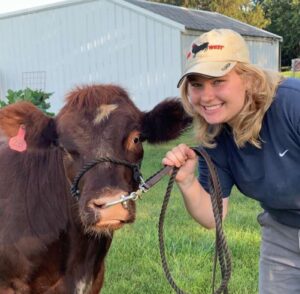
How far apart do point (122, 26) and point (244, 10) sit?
1326 inches

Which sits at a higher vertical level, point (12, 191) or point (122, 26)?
point (12, 191)

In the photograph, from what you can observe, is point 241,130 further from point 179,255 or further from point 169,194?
point 179,255

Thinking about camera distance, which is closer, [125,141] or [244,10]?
[125,141]

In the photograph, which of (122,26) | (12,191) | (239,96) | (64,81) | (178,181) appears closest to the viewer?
(239,96)

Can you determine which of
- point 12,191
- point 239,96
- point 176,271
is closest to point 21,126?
point 12,191

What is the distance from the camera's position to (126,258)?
4.86 meters

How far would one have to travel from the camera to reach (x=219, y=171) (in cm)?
306

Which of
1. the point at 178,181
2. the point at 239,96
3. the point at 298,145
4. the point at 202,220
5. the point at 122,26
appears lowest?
the point at 122,26

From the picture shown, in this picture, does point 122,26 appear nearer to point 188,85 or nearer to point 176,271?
point 176,271

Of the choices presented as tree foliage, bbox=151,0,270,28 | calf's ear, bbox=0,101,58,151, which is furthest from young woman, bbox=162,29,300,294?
tree foliage, bbox=151,0,270,28

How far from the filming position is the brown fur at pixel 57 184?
3.01 meters

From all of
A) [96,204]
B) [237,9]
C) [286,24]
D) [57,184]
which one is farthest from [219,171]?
[286,24]

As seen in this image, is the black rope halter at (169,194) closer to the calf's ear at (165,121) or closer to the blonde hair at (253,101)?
the blonde hair at (253,101)

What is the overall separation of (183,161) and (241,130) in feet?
1.12
